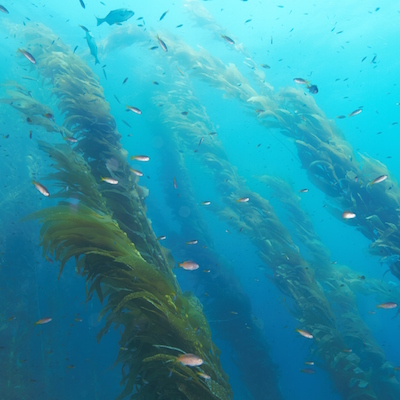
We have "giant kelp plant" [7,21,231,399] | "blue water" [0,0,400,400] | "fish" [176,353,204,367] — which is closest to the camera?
"fish" [176,353,204,367]

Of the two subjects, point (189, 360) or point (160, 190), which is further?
point (160, 190)

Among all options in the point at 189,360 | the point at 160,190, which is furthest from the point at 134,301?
the point at 160,190

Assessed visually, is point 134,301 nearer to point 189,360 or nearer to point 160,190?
point 189,360

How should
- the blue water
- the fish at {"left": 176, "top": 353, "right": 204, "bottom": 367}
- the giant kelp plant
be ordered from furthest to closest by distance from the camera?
the blue water < the giant kelp plant < the fish at {"left": 176, "top": 353, "right": 204, "bottom": 367}

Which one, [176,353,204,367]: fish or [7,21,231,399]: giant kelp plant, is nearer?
[176,353,204,367]: fish

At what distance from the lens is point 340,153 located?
719 centimetres

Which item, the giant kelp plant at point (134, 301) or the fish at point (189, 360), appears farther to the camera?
the giant kelp plant at point (134, 301)

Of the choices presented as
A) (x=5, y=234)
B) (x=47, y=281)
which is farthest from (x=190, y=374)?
(x=47, y=281)

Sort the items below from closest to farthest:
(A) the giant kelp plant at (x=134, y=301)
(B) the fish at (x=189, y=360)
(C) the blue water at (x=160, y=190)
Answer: (B) the fish at (x=189, y=360) → (A) the giant kelp plant at (x=134, y=301) → (C) the blue water at (x=160, y=190)

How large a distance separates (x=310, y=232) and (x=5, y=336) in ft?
36.1

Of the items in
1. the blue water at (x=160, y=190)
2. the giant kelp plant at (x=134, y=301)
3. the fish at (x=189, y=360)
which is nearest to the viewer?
the fish at (x=189, y=360)

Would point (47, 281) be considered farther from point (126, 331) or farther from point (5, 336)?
point (126, 331)

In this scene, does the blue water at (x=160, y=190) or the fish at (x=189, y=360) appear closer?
the fish at (x=189, y=360)

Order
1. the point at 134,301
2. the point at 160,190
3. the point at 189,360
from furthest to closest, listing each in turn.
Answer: the point at 160,190
the point at 134,301
the point at 189,360
